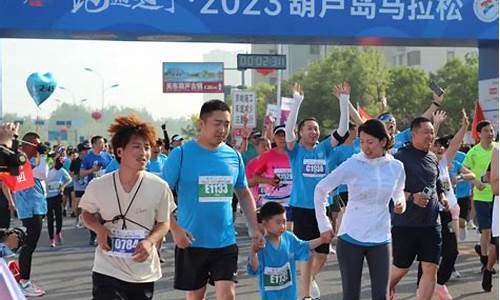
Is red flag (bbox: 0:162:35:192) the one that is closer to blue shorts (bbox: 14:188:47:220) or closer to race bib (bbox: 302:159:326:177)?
blue shorts (bbox: 14:188:47:220)

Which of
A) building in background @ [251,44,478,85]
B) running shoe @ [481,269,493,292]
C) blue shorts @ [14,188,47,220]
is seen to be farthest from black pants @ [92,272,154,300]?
building in background @ [251,44,478,85]

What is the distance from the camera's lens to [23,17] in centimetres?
1445

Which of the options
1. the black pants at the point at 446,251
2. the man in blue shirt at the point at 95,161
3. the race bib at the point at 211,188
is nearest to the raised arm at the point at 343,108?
the black pants at the point at 446,251

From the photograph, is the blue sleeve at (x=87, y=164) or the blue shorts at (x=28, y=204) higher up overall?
the blue sleeve at (x=87, y=164)

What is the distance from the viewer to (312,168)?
8688 millimetres

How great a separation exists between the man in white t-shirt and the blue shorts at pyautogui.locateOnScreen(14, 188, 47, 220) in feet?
15.6

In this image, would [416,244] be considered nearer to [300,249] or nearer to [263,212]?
[300,249]

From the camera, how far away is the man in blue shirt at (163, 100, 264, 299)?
629 cm

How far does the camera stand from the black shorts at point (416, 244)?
24.5ft

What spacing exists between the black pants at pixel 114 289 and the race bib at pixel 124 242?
17 centimetres

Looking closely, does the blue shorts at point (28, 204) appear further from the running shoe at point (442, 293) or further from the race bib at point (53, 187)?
the running shoe at point (442, 293)

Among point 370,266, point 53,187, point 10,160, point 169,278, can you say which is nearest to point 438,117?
point 370,266

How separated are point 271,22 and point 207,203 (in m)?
9.40

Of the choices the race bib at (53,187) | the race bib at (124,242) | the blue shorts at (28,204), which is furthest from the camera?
the race bib at (53,187)
